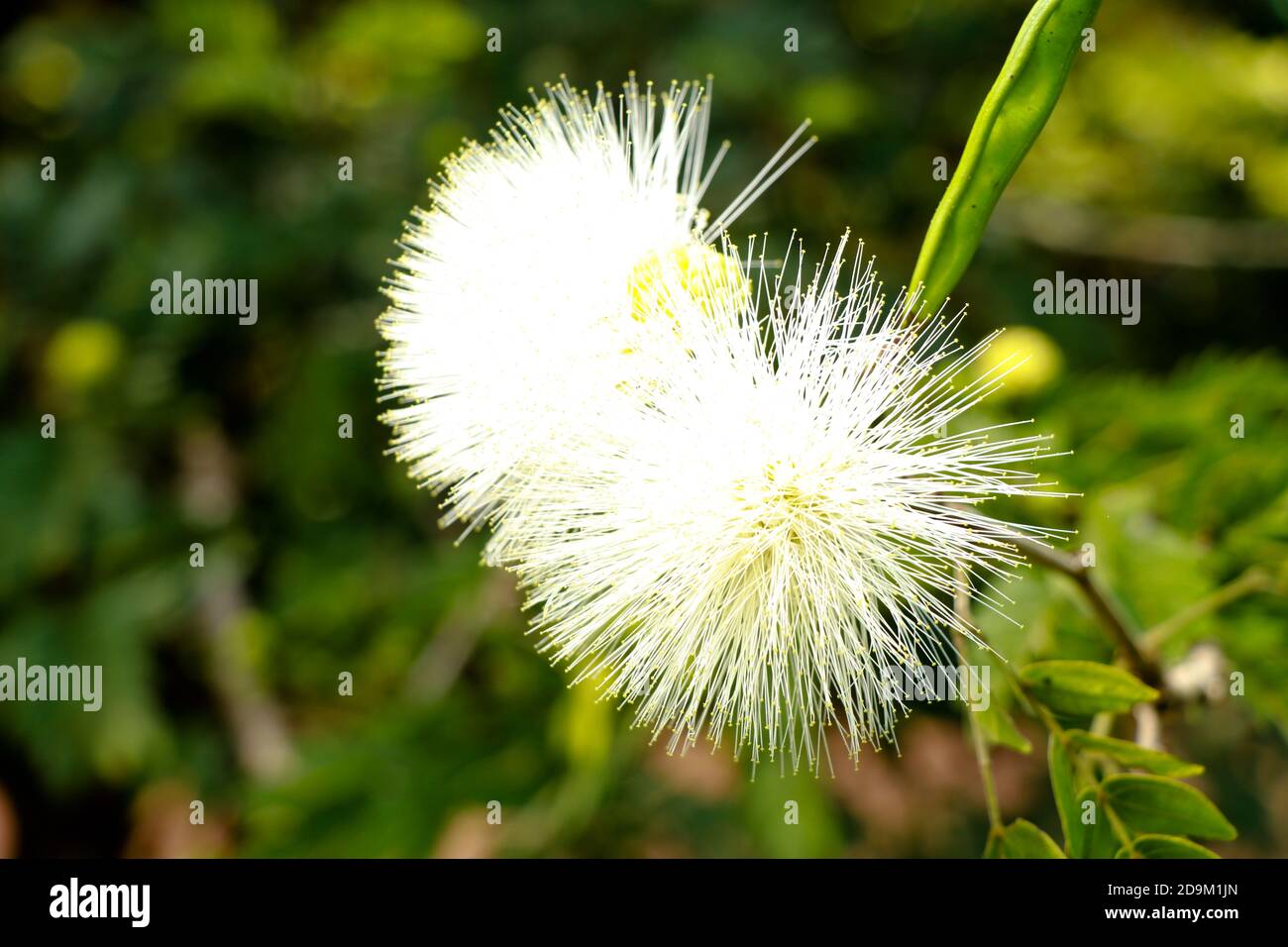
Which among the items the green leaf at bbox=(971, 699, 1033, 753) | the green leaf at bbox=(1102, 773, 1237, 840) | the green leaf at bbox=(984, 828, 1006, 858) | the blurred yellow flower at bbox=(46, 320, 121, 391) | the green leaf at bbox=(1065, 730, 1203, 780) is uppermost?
the blurred yellow flower at bbox=(46, 320, 121, 391)

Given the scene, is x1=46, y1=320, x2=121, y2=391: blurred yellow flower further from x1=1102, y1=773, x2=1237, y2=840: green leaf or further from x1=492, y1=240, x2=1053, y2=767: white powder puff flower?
x1=1102, y1=773, x2=1237, y2=840: green leaf

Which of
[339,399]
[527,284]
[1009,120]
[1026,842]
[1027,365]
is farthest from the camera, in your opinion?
[339,399]

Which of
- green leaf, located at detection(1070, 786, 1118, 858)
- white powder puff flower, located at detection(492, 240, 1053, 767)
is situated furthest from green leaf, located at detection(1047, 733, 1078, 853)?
white powder puff flower, located at detection(492, 240, 1053, 767)

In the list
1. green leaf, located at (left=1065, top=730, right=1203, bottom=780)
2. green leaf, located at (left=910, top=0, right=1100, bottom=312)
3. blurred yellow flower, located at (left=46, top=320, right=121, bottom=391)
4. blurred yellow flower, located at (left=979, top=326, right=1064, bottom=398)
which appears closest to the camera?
green leaf, located at (left=910, top=0, right=1100, bottom=312)

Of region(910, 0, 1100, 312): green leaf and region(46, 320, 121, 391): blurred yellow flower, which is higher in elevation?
region(46, 320, 121, 391): blurred yellow flower

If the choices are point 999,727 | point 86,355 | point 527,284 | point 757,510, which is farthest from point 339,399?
point 999,727

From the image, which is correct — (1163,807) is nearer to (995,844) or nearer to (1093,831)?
(1093,831)
